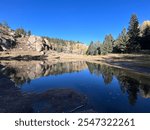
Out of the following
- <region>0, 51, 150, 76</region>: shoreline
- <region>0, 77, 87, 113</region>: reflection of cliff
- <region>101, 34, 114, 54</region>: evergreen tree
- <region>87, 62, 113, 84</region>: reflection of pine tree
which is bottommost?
<region>87, 62, 113, 84</region>: reflection of pine tree

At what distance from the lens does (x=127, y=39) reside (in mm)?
87625

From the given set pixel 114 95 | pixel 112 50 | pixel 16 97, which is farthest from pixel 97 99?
pixel 112 50

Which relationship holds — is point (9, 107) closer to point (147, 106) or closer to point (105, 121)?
point (105, 121)

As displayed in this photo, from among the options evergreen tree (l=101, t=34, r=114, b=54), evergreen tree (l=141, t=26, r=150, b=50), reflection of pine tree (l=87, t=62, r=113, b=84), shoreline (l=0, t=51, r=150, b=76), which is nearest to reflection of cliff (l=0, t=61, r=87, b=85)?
reflection of pine tree (l=87, t=62, r=113, b=84)

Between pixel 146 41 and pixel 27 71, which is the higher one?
pixel 146 41

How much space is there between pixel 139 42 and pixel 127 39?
558 cm

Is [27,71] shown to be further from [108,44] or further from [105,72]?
[108,44]

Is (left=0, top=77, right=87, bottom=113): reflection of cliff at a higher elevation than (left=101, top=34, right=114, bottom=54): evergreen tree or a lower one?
lower

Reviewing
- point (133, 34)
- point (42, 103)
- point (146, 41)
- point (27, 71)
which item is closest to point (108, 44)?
point (133, 34)

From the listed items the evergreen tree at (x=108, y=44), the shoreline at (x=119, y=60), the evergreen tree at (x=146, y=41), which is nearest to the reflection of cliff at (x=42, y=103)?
the shoreline at (x=119, y=60)

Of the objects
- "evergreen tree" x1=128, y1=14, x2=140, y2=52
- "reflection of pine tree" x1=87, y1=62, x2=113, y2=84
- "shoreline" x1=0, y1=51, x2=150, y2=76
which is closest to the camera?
"reflection of pine tree" x1=87, y1=62, x2=113, y2=84

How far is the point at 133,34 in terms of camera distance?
84.4 metres

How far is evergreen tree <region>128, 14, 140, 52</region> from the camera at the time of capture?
83.4 metres

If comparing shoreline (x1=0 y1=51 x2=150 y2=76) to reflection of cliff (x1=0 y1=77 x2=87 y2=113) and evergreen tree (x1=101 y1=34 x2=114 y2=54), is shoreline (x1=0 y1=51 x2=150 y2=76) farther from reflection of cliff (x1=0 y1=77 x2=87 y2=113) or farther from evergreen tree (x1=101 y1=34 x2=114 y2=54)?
reflection of cliff (x1=0 y1=77 x2=87 y2=113)
